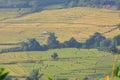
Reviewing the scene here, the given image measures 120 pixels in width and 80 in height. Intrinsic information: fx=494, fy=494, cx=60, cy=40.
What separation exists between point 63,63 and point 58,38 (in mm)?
19096

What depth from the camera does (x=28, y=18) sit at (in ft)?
332

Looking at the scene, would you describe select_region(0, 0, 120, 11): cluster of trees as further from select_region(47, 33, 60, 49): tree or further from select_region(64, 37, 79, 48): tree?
select_region(64, 37, 79, 48): tree

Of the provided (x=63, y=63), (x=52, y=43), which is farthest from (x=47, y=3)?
(x=63, y=63)

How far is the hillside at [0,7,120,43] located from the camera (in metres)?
81.3

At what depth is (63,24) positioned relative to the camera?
301 ft

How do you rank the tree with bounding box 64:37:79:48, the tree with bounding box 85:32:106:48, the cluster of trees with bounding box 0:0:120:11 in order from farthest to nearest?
the cluster of trees with bounding box 0:0:120:11 → the tree with bounding box 85:32:106:48 → the tree with bounding box 64:37:79:48

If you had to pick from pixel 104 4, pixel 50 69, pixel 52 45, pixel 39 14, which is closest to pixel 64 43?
pixel 52 45

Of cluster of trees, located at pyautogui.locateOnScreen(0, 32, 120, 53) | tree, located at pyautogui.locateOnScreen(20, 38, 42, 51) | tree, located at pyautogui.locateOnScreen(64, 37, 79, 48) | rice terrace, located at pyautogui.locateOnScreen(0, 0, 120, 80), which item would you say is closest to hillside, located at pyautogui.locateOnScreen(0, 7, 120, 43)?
rice terrace, located at pyautogui.locateOnScreen(0, 0, 120, 80)

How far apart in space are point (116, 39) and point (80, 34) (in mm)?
13826

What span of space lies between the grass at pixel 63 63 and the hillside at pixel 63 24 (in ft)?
36.3

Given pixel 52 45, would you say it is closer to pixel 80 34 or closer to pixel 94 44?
pixel 94 44

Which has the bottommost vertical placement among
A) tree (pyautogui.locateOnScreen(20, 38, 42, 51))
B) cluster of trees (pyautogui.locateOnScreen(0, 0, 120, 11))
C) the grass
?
the grass

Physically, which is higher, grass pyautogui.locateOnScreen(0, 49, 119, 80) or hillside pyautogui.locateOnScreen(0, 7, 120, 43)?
hillside pyautogui.locateOnScreen(0, 7, 120, 43)

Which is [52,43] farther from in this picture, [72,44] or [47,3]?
[47,3]
